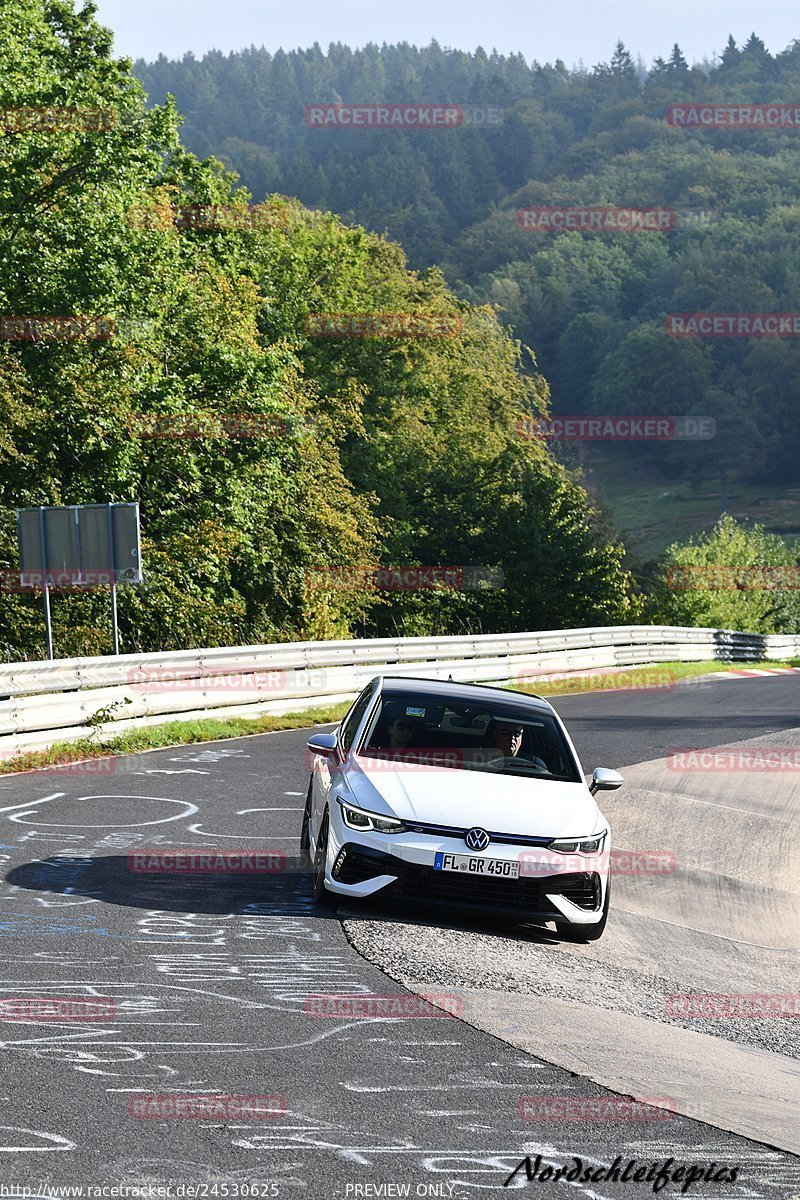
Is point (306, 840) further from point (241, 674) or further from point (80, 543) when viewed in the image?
point (241, 674)

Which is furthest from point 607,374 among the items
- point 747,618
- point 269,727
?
point 269,727

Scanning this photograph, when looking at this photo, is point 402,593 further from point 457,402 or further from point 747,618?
point 747,618

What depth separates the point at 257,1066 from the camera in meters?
5.61

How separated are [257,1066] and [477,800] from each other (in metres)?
3.46

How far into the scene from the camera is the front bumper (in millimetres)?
8523

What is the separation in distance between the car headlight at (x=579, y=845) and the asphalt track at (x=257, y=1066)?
23.9 inches

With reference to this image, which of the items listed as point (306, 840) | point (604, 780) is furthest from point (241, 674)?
point (604, 780)

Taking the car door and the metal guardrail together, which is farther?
the metal guardrail

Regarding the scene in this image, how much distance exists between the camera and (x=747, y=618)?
2442 inches

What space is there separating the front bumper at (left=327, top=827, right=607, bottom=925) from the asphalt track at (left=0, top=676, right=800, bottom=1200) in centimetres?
23
